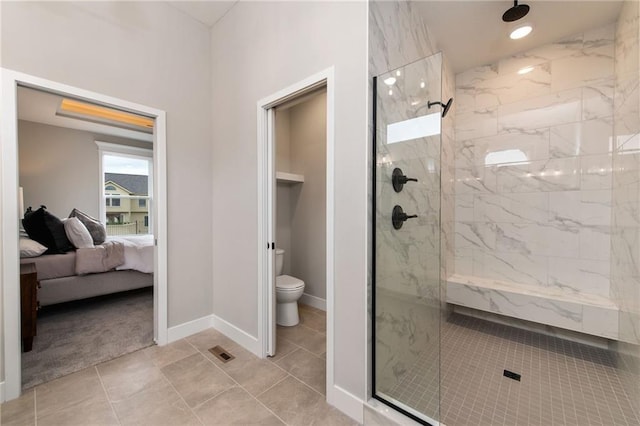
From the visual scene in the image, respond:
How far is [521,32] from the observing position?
2.36 metres

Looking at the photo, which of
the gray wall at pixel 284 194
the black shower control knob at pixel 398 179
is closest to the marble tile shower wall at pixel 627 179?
the black shower control knob at pixel 398 179

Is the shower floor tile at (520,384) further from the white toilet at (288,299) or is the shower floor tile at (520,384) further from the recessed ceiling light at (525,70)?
the recessed ceiling light at (525,70)

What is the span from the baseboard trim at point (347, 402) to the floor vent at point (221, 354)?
94 cm

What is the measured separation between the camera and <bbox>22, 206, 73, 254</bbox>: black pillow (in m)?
3.09

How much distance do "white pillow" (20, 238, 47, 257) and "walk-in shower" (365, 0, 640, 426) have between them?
3580 mm

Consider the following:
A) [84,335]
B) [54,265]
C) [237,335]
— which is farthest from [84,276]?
[237,335]

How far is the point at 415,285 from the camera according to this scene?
192cm

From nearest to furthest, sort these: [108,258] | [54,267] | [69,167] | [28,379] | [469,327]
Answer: [28,379] → [469,327] → [54,267] → [108,258] → [69,167]

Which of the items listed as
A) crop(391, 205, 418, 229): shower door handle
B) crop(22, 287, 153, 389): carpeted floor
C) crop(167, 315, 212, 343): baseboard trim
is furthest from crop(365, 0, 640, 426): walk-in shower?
crop(22, 287, 153, 389): carpeted floor

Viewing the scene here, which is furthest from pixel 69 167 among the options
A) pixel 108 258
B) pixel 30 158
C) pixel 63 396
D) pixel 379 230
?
pixel 379 230

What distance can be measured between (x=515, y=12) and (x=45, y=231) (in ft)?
16.7

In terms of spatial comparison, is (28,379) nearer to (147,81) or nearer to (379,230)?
(147,81)

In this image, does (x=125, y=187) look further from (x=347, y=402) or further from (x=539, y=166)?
(x=539, y=166)

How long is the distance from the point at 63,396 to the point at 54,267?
1.88 meters
